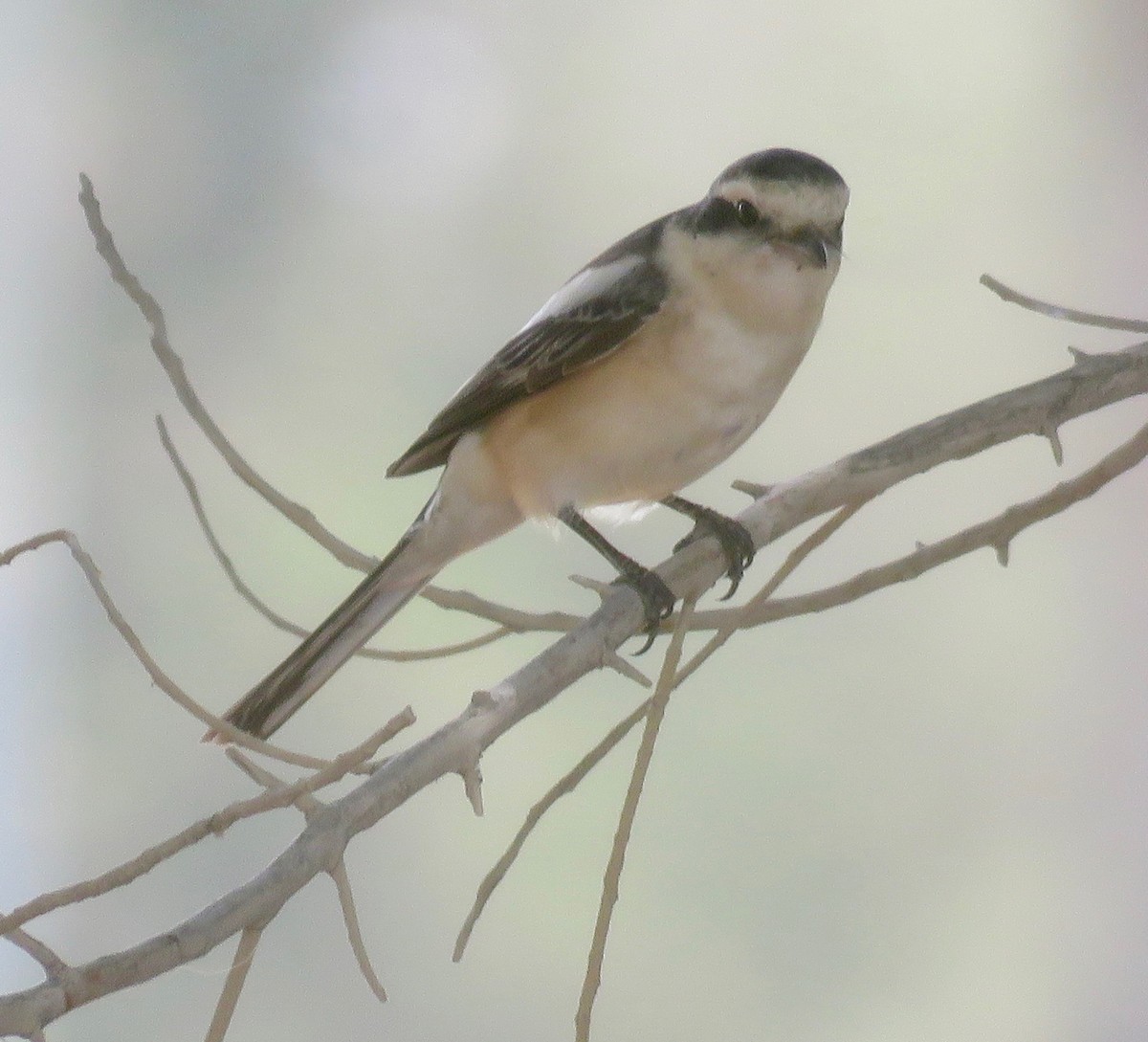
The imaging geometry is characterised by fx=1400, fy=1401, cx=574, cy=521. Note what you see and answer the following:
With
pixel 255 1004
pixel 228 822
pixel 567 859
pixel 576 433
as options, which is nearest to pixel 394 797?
pixel 228 822

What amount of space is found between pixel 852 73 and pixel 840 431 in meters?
0.47

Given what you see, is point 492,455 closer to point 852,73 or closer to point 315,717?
point 315,717

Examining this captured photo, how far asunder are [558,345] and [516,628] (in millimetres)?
329

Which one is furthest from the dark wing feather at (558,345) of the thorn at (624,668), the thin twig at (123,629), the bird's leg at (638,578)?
the thin twig at (123,629)

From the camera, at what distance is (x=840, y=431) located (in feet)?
5.95

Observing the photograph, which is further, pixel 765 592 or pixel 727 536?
pixel 727 536

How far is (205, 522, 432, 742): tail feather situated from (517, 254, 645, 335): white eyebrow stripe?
232 mm

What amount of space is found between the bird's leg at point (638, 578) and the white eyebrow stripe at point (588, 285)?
18 centimetres

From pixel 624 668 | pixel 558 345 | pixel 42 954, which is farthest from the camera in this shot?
pixel 558 345

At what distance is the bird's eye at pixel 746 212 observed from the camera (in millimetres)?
1128

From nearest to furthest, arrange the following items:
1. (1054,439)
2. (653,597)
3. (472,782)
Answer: (472,782), (1054,439), (653,597)

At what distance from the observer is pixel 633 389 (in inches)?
45.6

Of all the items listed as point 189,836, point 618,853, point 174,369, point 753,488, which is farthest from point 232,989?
point 753,488

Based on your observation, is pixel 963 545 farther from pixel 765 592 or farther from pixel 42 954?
pixel 42 954
